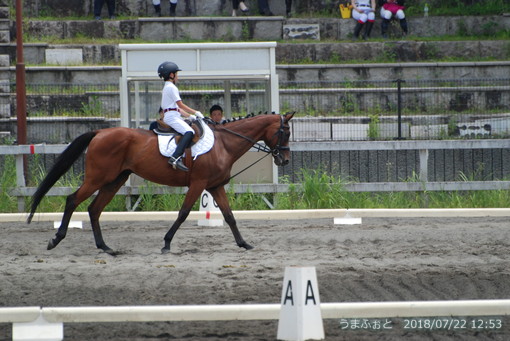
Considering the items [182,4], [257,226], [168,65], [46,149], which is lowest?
[257,226]

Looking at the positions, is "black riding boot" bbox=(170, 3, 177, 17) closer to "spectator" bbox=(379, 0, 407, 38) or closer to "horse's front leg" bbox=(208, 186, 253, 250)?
"spectator" bbox=(379, 0, 407, 38)

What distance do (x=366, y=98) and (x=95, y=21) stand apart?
7843 millimetres

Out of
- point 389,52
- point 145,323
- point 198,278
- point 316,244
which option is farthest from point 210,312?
point 389,52


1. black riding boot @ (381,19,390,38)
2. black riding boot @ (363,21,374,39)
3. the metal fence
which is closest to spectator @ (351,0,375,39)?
black riding boot @ (363,21,374,39)

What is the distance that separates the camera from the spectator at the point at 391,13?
89.0 ft

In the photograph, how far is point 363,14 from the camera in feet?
88.3

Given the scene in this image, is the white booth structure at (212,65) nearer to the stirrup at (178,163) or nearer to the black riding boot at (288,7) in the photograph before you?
the stirrup at (178,163)

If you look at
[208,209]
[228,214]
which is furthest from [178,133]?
[208,209]

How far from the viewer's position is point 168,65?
13305 millimetres

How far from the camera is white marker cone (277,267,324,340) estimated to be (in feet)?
24.7

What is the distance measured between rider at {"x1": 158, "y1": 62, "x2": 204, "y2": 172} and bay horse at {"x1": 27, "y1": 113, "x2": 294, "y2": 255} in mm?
218

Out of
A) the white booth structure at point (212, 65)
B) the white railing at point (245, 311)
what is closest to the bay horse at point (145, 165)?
the white booth structure at point (212, 65)

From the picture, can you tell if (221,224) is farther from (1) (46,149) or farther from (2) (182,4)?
(2) (182,4)

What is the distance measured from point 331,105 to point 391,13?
4763 millimetres
